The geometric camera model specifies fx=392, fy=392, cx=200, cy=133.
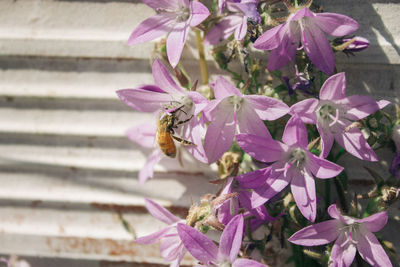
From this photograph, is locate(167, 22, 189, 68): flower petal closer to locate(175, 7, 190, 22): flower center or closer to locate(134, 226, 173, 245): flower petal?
locate(175, 7, 190, 22): flower center

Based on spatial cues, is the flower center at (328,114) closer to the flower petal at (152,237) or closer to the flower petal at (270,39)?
the flower petal at (270,39)

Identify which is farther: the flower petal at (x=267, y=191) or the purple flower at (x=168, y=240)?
the purple flower at (x=168, y=240)

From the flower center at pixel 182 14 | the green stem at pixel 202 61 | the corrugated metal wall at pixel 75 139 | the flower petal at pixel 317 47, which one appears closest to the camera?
the flower petal at pixel 317 47

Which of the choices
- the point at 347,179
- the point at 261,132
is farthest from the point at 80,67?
the point at 347,179

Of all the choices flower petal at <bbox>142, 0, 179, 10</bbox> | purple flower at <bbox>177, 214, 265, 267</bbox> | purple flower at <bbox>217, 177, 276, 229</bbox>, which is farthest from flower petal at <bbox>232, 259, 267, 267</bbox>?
flower petal at <bbox>142, 0, 179, 10</bbox>

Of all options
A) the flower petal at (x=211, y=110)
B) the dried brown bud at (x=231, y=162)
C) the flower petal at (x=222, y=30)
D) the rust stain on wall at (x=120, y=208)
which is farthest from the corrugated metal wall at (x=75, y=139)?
the flower petal at (x=211, y=110)

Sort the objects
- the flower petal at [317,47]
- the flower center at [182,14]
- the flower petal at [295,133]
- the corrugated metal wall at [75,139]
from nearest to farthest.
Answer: the flower petal at [295,133]
the flower petal at [317,47]
the flower center at [182,14]
the corrugated metal wall at [75,139]

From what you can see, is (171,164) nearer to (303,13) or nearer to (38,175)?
(38,175)
